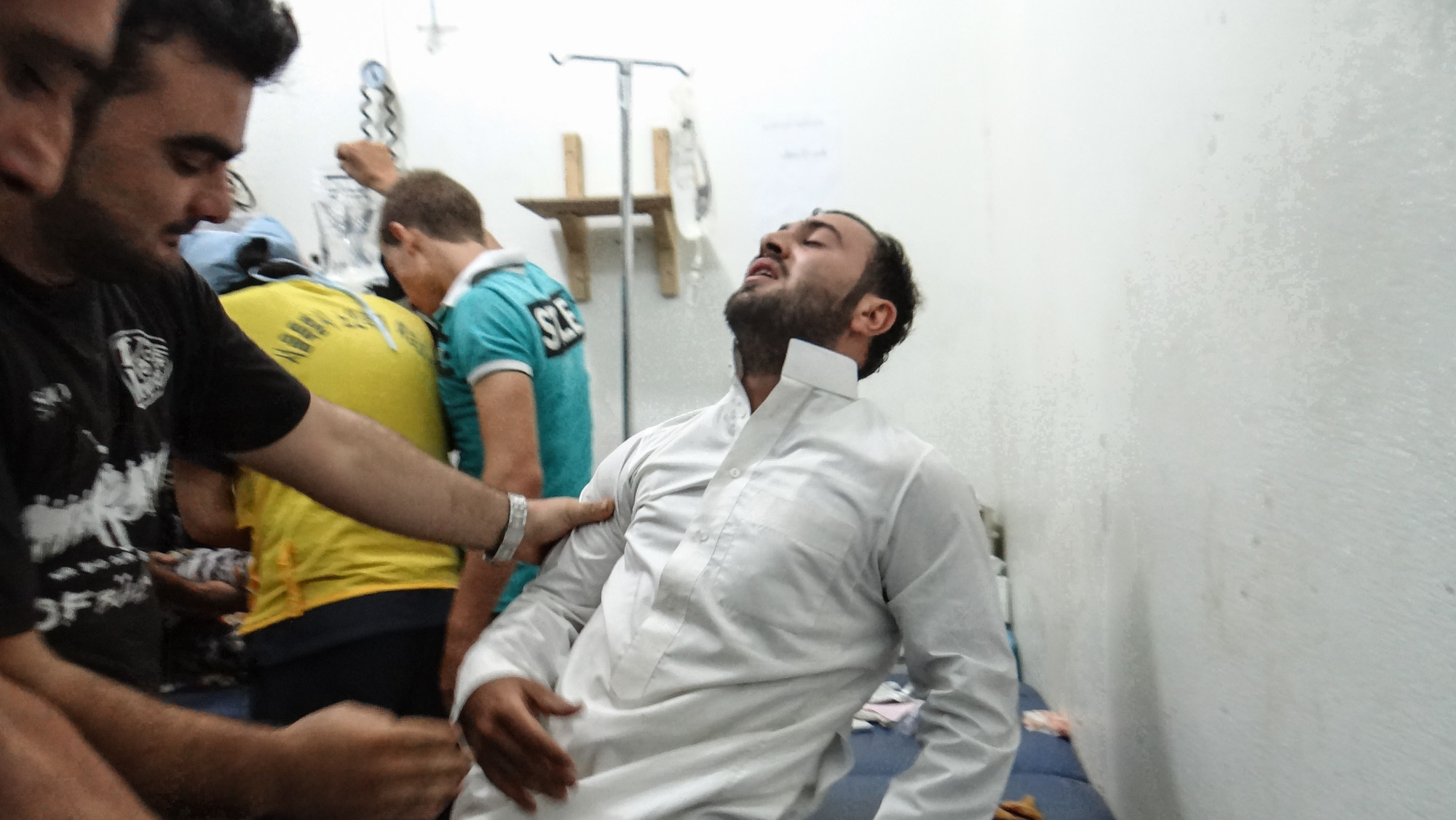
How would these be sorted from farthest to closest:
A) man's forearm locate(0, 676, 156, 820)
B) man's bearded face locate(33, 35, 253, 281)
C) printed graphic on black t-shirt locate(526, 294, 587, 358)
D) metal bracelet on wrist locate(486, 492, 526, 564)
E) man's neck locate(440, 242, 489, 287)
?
man's neck locate(440, 242, 489, 287), printed graphic on black t-shirt locate(526, 294, 587, 358), metal bracelet on wrist locate(486, 492, 526, 564), man's bearded face locate(33, 35, 253, 281), man's forearm locate(0, 676, 156, 820)

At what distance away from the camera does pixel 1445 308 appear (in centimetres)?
54

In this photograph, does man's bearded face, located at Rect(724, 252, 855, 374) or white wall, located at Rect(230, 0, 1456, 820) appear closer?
white wall, located at Rect(230, 0, 1456, 820)

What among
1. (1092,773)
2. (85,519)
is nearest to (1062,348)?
(1092,773)

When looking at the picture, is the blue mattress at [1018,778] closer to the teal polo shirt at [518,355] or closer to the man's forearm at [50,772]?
the teal polo shirt at [518,355]

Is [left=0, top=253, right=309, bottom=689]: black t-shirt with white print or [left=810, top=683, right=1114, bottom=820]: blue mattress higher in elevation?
[left=0, top=253, right=309, bottom=689]: black t-shirt with white print

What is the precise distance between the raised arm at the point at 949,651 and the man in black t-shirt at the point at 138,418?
1.81 ft

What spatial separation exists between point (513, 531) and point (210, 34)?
66 cm

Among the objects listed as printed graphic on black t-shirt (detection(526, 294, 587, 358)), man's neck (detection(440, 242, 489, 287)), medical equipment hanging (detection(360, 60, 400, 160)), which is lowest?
printed graphic on black t-shirt (detection(526, 294, 587, 358))

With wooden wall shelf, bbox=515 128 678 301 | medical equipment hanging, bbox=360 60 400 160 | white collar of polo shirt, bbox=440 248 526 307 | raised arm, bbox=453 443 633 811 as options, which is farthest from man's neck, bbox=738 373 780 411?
medical equipment hanging, bbox=360 60 400 160

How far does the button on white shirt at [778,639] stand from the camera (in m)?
0.93

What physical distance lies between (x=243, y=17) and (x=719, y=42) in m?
2.03

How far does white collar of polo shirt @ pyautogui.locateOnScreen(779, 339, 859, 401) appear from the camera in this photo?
1.15 meters

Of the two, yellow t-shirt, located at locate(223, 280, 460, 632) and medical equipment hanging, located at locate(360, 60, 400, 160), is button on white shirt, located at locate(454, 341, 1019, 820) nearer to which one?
yellow t-shirt, located at locate(223, 280, 460, 632)

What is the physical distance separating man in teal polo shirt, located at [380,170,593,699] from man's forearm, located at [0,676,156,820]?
2.23 feet
